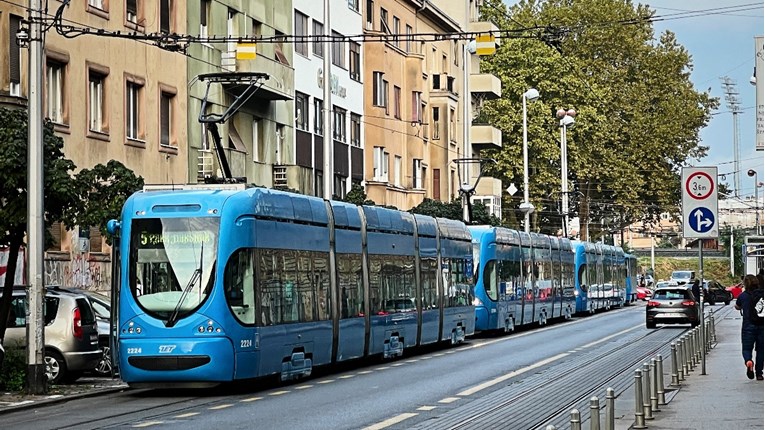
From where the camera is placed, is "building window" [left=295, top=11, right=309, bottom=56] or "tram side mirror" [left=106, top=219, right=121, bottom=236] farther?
"building window" [left=295, top=11, right=309, bottom=56]

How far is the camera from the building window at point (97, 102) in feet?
127

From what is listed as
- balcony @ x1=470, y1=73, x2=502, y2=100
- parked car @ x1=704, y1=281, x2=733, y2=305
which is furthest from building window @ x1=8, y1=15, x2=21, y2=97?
parked car @ x1=704, y1=281, x2=733, y2=305

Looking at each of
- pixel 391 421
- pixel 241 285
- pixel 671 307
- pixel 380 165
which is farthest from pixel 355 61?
pixel 391 421

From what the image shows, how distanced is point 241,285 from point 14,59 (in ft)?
40.0

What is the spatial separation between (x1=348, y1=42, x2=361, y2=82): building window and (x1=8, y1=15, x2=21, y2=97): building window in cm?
2906

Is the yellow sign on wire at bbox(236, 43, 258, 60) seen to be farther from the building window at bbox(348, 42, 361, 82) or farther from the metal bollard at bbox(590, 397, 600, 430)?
the metal bollard at bbox(590, 397, 600, 430)

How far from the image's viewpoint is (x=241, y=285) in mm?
23891

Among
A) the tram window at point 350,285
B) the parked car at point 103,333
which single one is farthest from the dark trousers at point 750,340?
the parked car at point 103,333

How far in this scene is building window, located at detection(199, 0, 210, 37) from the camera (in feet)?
153

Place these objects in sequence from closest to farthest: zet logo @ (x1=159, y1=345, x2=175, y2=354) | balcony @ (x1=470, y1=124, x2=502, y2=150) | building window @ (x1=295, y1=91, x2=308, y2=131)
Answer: zet logo @ (x1=159, y1=345, x2=175, y2=354), building window @ (x1=295, y1=91, x2=308, y2=131), balcony @ (x1=470, y1=124, x2=502, y2=150)

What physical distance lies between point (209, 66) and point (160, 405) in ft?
84.3

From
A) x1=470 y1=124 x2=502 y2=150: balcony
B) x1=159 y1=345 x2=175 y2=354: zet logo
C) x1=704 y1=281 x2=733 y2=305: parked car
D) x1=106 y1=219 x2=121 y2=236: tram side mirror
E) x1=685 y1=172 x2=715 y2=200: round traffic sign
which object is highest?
x1=470 y1=124 x2=502 y2=150: balcony

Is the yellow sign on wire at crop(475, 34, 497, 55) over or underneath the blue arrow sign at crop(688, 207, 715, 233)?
over

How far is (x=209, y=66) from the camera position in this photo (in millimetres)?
46562
